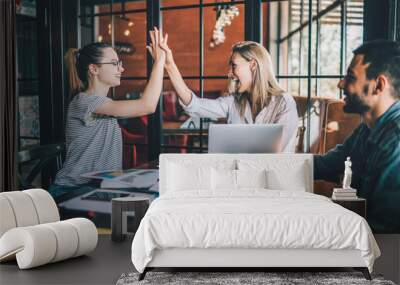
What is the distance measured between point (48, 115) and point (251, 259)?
12.1 ft

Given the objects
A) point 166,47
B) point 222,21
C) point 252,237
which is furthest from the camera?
point 166,47

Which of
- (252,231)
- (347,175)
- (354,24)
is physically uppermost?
(354,24)

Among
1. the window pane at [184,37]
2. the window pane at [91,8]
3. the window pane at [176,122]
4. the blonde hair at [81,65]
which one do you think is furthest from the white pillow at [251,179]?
the window pane at [91,8]

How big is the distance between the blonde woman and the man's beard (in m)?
0.58

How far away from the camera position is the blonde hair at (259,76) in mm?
7098

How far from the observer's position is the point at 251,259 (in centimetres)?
473

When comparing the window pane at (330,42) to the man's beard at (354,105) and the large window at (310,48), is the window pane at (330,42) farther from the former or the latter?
the man's beard at (354,105)

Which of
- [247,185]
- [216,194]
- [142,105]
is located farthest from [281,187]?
[142,105]

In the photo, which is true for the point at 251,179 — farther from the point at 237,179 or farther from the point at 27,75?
the point at 27,75

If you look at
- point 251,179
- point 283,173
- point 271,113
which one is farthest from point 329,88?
point 251,179

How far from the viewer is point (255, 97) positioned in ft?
23.4

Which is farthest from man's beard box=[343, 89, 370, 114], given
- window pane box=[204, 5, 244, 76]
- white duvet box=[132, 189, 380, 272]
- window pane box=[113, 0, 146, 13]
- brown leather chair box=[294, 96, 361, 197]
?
window pane box=[113, 0, 146, 13]

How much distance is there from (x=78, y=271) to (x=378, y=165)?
3.66 metres

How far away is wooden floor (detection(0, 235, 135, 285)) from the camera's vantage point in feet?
15.4
